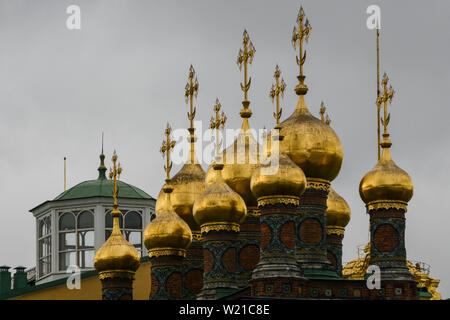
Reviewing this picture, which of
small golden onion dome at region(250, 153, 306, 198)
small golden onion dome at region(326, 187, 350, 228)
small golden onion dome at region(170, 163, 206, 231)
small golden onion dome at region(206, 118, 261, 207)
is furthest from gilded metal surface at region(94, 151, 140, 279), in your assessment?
small golden onion dome at region(250, 153, 306, 198)

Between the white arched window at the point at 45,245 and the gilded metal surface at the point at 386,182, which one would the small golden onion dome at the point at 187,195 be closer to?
the gilded metal surface at the point at 386,182

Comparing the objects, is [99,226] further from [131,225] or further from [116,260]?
[116,260]

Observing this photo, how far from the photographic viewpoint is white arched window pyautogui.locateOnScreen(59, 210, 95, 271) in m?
66.7

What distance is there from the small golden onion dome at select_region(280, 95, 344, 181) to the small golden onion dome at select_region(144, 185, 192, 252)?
18.0ft

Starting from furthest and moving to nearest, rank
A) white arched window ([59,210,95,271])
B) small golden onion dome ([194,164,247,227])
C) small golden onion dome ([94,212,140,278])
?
white arched window ([59,210,95,271]), small golden onion dome ([94,212,140,278]), small golden onion dome ([194,164,247,227])

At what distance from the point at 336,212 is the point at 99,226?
13695 mm

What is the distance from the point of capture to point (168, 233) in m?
54.3

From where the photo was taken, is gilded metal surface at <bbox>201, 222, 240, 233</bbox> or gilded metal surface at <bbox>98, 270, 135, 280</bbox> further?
gilded metal surface at <bbox>98, 270, 135, 280</bbox>

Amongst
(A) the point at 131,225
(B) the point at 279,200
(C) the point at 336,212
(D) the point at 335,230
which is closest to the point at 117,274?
(D) the point at 335,230

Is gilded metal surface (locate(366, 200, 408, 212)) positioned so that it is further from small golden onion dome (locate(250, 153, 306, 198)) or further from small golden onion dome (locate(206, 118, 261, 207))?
small golden onion dome (locate(206, 118, 261, 207))

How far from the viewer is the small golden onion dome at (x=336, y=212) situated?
55000 mm
